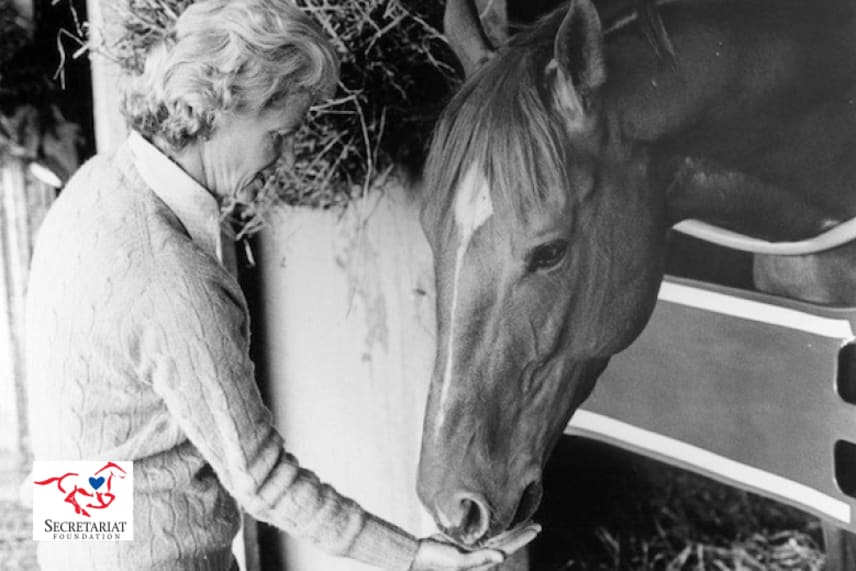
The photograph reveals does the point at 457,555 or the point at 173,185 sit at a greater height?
the point at 173,185

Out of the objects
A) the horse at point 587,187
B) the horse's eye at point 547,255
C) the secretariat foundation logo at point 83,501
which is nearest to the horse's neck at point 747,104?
the horse at point 587,187

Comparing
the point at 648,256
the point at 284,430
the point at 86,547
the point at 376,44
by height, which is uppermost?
the point at 376,44

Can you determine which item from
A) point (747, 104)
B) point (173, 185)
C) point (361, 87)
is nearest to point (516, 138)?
point (747, 104)

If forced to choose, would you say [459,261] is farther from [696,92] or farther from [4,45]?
[4,45]

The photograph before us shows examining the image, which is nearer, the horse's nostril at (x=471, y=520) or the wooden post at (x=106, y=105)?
the horse's nostril at (x=471, y=520)

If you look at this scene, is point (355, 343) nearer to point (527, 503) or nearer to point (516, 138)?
point (527, 503)

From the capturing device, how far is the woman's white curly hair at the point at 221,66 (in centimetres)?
122

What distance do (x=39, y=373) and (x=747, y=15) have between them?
100 cm

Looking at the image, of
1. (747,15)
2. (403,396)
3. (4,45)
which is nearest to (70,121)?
(4,45)

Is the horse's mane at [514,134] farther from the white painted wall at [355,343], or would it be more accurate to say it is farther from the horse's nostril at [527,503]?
the white painted wall at [355,343]

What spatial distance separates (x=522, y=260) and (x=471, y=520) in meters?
0.35

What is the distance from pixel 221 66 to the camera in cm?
122

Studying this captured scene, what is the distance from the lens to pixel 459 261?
1.28 meters

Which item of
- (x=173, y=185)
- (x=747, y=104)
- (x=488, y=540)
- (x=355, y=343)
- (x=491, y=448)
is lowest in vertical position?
(x=355, y=343)
